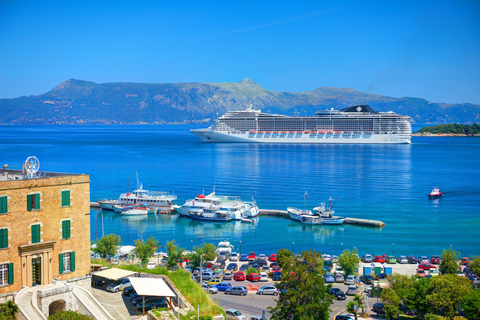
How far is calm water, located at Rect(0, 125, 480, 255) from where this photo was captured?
117 feet

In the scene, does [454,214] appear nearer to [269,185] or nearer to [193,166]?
[269,185]

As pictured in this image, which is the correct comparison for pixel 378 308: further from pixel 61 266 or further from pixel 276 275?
pixel 61 266

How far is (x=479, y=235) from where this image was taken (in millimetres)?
36469

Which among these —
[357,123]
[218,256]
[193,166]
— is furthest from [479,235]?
[357,123]

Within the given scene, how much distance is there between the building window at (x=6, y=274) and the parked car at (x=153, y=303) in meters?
3.92

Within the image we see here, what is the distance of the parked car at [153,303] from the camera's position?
50.2ft

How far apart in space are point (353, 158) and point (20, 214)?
255ft

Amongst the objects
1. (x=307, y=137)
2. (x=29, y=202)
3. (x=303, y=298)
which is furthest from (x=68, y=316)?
(x=307, y=137)

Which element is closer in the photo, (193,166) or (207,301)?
(207,301)

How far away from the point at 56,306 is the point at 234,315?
19.5 ft

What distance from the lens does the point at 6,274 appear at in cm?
1437

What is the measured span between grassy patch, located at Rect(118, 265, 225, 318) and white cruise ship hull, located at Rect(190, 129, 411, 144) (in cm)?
10837

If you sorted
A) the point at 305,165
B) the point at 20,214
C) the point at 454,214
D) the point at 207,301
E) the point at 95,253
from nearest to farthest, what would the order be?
the point at 20,214, the point at 207,301, the point at 95,253, the point at 454,214, the point at 305,165

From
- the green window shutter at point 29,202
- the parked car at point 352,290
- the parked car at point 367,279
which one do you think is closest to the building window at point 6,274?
the green window shutter at point 29,202
